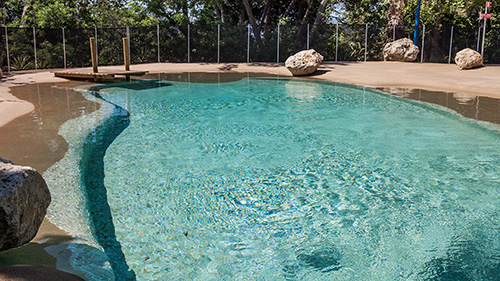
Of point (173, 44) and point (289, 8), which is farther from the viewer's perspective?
point (289, 8)

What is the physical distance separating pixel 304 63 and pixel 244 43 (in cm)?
718

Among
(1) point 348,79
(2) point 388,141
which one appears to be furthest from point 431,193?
(1) point 348,79

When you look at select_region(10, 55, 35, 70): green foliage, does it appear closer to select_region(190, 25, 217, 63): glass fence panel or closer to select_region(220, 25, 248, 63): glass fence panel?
select_region(190, 25, 217, 63): glass fence panel

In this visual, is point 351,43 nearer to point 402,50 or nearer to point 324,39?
point 324,39

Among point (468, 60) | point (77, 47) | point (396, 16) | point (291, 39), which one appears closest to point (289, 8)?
point (291, 39)

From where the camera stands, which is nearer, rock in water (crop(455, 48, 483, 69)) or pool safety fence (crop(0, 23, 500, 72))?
rock in water (crop(455, 48, 483, 69))

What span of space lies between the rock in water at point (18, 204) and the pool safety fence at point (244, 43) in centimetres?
1979

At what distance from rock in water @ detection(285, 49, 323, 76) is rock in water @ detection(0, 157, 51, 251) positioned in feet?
52.0

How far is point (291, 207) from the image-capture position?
532 cm

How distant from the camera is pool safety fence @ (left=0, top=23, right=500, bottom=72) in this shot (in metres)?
22.1

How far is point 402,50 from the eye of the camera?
924 inches

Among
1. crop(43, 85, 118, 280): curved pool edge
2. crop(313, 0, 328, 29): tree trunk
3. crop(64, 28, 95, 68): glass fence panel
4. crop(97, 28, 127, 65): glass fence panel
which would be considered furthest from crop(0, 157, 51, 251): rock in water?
crop(313, 0, 328, 29): tree trunk

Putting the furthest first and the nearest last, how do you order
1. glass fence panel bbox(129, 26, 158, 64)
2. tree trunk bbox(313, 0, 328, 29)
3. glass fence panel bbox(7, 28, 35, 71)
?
tree trunk bbox(313, 0, 328, 29)
glass fence panel bbox(129, 26, 158, 64)
glass fence panel bbox(7, 28, 35, 71)

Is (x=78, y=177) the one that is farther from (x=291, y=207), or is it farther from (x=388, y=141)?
(x=388, y=141)
